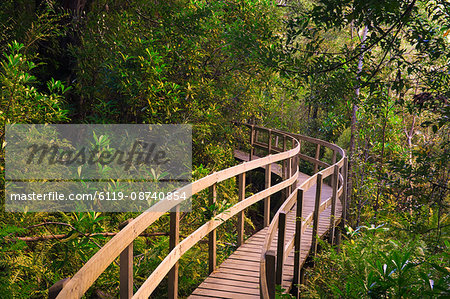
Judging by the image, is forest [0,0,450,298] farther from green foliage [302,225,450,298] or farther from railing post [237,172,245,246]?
railing post [237,172,245,246]

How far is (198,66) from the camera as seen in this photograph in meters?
8.35

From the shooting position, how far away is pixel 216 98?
8922mm

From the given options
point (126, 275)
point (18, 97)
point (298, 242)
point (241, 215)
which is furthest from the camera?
point (241, 215)

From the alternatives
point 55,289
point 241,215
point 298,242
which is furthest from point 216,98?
point 55,289

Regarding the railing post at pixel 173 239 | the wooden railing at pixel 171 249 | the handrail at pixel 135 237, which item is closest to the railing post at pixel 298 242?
the wooden railing at pixel 171 249

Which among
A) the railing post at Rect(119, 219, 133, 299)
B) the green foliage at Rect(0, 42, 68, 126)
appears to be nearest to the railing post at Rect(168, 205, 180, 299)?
the railing post at Rect(119, 219, 133, 299)

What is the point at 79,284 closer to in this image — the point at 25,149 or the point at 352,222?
the point at 25,149

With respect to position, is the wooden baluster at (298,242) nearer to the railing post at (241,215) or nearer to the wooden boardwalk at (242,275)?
the wooden boardwalk at (242,275)

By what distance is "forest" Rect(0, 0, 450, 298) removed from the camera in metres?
3.65

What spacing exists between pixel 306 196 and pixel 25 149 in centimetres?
652

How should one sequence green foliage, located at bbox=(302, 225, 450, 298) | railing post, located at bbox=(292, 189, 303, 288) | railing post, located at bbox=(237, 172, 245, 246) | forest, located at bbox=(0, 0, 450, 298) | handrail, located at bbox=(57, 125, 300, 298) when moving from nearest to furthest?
handrail, located at bbox=(57, 125, 300, 298), green foliage, located at bbox=(302, 225, 450, 298), forest, located at bbox=(0, 0, 450, 298), railing post, located at bbox=(292, 189, 303, 288), railing post, located at bbox=(237, 172, 245, 246)

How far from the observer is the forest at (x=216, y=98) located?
12.0 feet

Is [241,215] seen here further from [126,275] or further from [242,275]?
[126,275]

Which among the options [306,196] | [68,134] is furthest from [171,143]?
[306,196]
